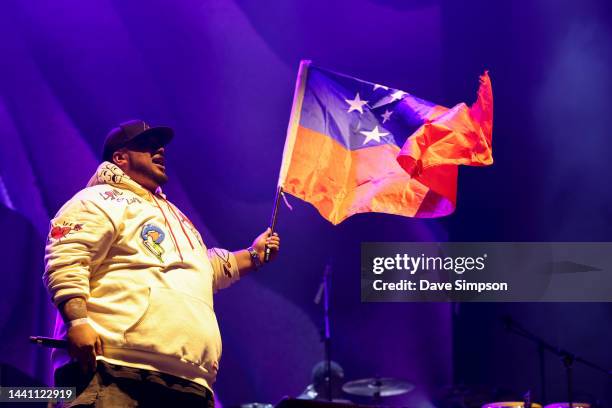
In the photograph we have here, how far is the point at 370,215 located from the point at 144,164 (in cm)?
358

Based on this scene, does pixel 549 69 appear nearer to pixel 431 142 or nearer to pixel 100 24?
pixel 431 142

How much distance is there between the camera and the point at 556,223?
6676 mm

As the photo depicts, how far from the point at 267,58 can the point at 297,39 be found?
31 centimetres

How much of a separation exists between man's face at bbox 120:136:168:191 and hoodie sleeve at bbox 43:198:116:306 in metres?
0.43

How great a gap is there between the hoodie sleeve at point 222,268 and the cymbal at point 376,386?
282cm

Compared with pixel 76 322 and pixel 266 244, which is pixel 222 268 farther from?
pixel 76 322

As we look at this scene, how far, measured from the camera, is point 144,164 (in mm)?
3387

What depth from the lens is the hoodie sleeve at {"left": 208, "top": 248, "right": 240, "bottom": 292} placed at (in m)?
3.61

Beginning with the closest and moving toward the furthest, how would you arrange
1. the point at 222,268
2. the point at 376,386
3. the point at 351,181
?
the point at 222,268
the point at 351,181
the point at 376,386

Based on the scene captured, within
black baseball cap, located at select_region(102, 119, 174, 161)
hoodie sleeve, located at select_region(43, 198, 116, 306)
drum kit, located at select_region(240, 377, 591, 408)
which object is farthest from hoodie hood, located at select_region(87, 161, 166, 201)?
drum kit, located at select_region(240, 377, 591, 408)

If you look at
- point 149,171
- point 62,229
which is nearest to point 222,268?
point 149,171

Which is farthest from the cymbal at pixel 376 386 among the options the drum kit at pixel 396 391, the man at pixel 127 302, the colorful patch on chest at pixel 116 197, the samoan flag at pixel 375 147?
the colorful patch on chest at pixel 116 197

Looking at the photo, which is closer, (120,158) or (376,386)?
(120,158)

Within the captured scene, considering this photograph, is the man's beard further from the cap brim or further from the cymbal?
the cymbal
